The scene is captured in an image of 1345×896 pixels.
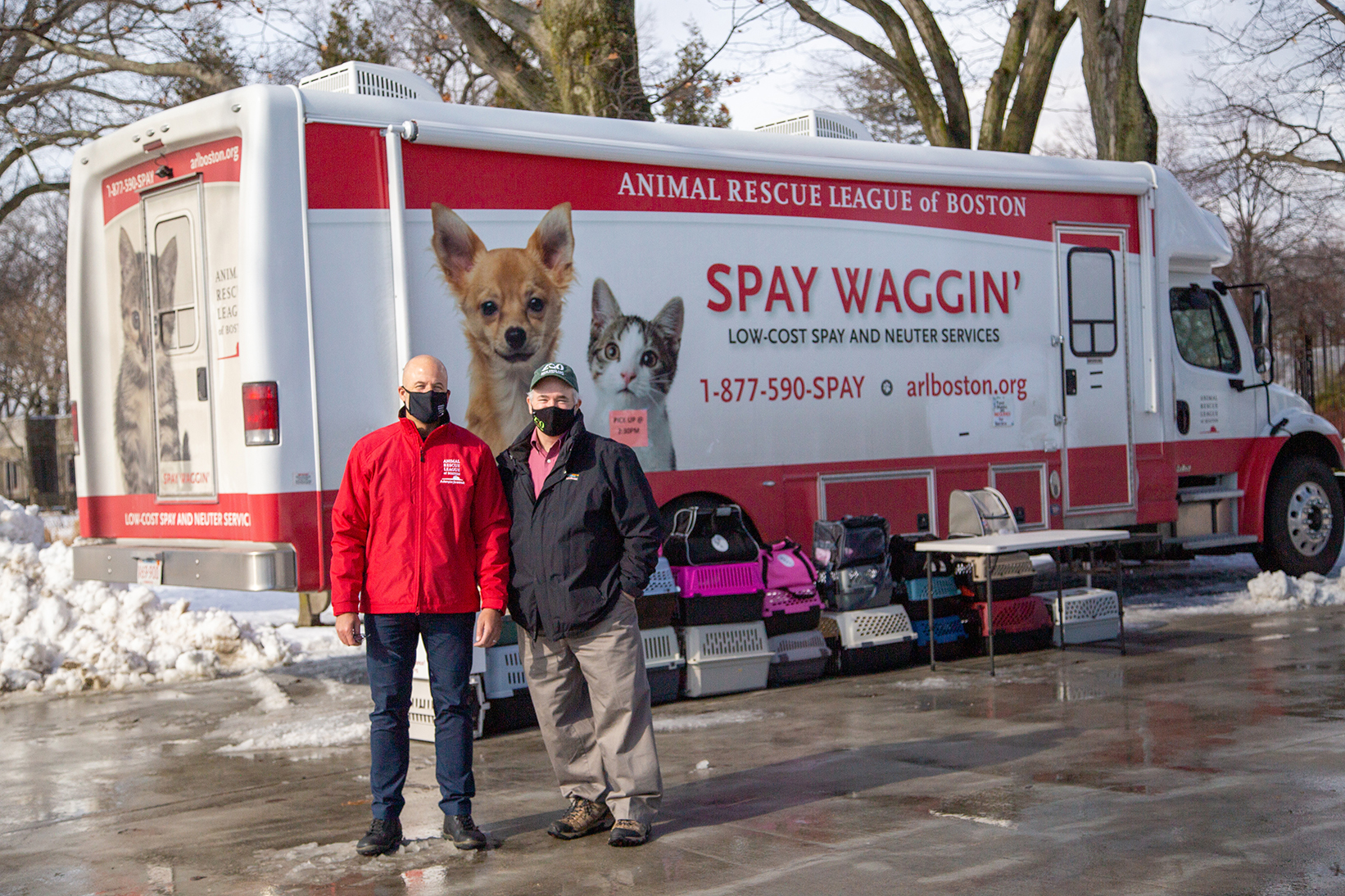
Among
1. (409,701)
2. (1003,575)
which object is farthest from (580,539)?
(1003,575)


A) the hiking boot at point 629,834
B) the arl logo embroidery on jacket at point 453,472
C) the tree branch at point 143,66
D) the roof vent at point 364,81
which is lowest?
the hiking boot at point 629,834

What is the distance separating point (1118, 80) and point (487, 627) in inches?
547

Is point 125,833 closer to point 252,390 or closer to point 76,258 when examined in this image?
point 252,390

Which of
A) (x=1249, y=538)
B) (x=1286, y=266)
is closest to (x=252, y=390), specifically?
(x=1249, y=538)

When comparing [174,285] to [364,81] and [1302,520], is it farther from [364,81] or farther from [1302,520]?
[1302,520]

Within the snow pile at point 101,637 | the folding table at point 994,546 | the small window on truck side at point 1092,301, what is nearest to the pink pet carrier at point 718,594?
the folding table at point 994,546

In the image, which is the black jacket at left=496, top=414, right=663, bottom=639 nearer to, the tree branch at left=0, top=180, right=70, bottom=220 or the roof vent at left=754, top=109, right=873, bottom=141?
the roof vent at left=754, top=109, right=873, bottom=141

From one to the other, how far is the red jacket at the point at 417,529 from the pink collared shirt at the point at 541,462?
171 millimetres

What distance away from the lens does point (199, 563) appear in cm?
748

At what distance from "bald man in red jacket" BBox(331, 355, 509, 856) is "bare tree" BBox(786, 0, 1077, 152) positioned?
527 inches

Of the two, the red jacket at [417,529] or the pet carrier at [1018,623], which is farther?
the pet carrier at [1018,623]

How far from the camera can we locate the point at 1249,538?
37.8ft

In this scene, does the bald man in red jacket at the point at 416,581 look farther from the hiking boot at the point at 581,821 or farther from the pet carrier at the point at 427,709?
the pet carrier at the point at 427,709

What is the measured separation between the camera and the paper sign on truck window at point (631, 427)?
8312 mm
